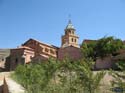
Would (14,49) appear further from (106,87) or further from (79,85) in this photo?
(79,85)

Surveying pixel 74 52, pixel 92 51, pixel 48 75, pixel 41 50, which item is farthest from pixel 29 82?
pixel 41 50

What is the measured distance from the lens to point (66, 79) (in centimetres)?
1764

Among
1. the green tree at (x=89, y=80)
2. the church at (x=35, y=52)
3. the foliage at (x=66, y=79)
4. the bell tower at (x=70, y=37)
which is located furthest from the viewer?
the bell tower at (x=70, y=37)

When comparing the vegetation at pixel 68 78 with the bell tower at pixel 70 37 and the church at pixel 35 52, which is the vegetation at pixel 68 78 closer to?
the church at pixel 35 52

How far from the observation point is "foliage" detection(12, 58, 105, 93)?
14516 mm

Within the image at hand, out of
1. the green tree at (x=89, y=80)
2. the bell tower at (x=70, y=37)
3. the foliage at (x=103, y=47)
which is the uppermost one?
the bell tower at (x=70, y=37)

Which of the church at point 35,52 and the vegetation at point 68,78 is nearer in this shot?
the vegetation at point 68,78

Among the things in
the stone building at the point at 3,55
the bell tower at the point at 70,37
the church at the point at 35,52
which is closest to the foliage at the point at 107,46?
the church at the point at 35,52

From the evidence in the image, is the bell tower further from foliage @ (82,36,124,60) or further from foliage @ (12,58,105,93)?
foliage @ (12,58,105,93)

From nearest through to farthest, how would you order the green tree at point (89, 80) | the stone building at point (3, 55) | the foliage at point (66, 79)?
the green tree at point (89, 80) → the foliage at point (66, 79) → the stone building at point (3, 55)

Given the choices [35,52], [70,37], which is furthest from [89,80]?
[70,37]

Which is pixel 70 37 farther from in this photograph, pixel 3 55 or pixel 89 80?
pixel 89 80

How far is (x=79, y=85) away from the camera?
1558 cm

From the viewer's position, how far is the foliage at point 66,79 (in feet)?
47.6
